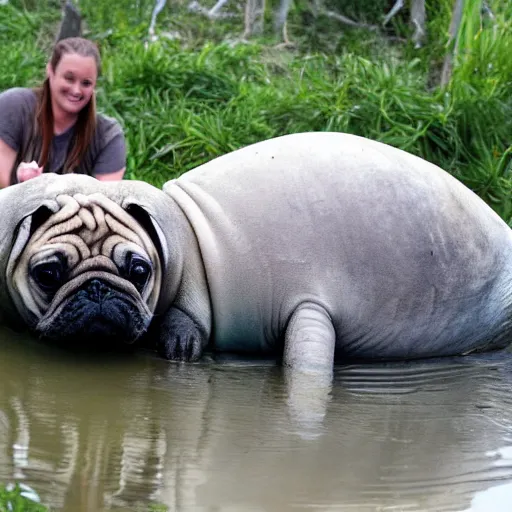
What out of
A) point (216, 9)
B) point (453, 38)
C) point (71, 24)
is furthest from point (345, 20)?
point (71, 24)

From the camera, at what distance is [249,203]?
4641mm

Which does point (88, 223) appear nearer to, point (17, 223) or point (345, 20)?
point (17, 223)

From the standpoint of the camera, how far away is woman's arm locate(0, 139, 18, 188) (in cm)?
539

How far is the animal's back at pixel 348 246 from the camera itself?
4535 mm

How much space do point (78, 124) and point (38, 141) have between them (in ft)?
0.74

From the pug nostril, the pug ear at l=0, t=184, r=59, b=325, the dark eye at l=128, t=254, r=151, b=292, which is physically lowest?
the pug nostril

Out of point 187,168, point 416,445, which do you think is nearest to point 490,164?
point 187,168

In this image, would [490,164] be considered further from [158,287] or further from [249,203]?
[158,287]

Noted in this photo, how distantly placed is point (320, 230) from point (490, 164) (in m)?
2.26

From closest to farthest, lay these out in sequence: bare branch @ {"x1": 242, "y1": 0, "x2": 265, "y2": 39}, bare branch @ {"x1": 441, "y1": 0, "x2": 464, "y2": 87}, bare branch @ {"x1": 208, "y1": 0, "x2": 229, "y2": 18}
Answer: bare branch @ {"x1": 441, "y1": 0, "x2": 464, "y2": 87}
bare branch @ {"x1": 242, "y1": 0, "x2": 265, "y2": 39}
bare branch @ {"x1": 208, "y1": 0, "x2": 229, "y2": 18}

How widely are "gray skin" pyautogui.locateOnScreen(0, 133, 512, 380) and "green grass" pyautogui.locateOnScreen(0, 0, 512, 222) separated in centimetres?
162

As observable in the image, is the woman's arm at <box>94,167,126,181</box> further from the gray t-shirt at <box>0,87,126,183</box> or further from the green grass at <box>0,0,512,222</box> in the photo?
the green grass at <box>0,0,512,222</box>

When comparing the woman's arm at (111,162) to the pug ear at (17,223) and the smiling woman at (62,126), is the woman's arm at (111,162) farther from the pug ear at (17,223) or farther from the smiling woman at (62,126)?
the pug ear at (17,223)

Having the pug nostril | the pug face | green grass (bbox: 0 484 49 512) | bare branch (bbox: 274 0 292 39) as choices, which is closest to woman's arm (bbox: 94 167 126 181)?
the pug face
